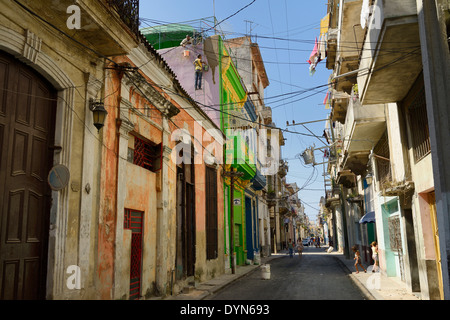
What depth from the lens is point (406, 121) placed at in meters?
9.98

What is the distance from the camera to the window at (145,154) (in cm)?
946

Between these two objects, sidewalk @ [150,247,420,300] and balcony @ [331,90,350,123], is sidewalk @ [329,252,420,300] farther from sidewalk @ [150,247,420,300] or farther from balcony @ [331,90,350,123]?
balcony @ [331,90,350,123]

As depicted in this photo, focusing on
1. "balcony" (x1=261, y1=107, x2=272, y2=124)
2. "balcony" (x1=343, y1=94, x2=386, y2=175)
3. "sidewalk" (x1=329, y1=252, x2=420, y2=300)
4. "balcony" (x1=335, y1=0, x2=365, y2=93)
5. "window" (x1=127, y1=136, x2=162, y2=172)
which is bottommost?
"sidewalk" (x1=329, y1=252, x2=420, y2=300)

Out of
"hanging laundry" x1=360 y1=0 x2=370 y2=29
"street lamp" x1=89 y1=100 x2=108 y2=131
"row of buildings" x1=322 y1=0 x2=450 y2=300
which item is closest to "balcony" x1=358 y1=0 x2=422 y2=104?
"row of buildings" x1=322 y1=0 x2=450 y2=300

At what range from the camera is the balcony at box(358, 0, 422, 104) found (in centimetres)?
679

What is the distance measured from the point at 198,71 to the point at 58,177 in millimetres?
11293

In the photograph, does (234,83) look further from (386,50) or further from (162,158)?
(386,50)

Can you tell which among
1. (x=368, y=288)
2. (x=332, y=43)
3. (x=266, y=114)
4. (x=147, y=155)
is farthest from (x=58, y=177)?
(x=266, y=114)

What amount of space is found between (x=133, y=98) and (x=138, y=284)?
4737 millimetres

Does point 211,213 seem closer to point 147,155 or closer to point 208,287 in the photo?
point 208,287

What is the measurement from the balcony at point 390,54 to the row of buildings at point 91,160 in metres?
5.03

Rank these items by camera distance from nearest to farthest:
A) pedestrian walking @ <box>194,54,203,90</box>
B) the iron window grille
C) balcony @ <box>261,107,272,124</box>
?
1. the iron window grille
2. pedestrian walking @ <box>194,54,203,90</box>
3. balcony @ <box>261,107,272,124</box>

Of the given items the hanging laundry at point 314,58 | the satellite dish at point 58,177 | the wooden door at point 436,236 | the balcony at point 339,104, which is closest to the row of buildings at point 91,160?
the satellite dish at point 58,177

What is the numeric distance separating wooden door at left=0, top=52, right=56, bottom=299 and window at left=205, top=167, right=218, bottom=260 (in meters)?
9.46
